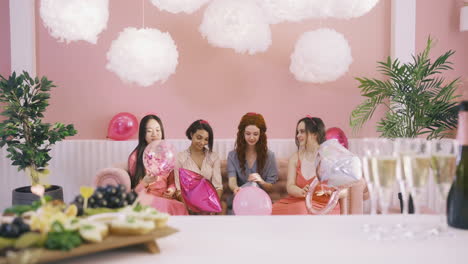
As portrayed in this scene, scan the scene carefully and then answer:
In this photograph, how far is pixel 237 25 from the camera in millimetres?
3717

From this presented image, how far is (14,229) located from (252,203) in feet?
6.58

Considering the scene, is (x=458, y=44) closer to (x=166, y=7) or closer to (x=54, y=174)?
(x=166, y=7)

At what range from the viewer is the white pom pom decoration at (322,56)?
3.94 metres

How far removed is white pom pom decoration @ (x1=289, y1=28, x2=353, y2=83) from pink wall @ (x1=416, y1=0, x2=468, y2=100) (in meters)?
1.09

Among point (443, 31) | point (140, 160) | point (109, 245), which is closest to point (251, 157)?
point (140, 160)

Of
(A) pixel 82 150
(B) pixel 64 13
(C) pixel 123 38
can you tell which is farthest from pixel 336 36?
(A) pixel 82 150

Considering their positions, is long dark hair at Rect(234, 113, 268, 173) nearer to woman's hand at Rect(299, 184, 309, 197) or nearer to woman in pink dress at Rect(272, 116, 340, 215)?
woman in pink dress at Rect(272, 116, 340, 215)

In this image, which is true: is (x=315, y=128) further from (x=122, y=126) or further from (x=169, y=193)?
(x=122, y=126)

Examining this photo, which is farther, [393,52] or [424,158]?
[393,52]

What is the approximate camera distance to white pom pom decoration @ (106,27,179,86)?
3791mm

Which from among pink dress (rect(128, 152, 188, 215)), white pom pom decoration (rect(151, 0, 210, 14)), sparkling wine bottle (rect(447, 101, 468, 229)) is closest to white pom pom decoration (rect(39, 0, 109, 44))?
white pom pom decoration (rect(151, 0, 210, 14))

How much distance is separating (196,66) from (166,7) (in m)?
0.97

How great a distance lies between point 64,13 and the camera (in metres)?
3.74

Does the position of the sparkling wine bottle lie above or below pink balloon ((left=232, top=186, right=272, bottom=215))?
above
